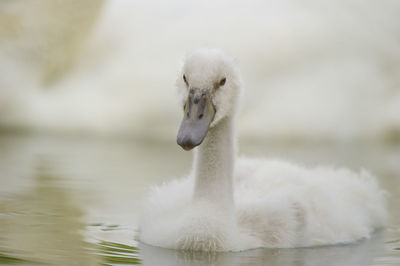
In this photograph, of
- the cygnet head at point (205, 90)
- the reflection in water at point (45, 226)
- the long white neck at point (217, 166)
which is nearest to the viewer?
the reflection in water at point (45, 226)

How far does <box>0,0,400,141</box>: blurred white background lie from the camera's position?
6.47m

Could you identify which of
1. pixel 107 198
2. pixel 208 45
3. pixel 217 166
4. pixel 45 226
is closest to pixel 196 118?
pixel 217 166

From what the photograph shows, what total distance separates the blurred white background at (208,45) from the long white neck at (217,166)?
2881 millimetres

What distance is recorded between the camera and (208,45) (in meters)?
6.41

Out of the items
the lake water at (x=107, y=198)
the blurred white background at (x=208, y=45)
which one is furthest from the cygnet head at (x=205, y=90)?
the blurred white background at (x=208, y=45)

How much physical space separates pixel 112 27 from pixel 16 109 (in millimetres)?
872

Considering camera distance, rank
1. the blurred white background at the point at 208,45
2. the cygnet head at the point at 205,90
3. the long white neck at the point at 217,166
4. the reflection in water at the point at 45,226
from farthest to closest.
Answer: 1. the blurred white background at the point at 208,45
2. the long white neck at the point at 217,166
3. the cygnet head at the point at 205,90
4. the reflection in water at the point at 45,226

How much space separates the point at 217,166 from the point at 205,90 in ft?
0.91

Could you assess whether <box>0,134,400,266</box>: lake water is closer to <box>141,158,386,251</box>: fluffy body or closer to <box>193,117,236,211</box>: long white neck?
<box>141,158,386,251</box>: fluffy body

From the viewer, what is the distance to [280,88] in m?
Result: 6.54

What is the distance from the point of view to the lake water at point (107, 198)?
3.17 metres

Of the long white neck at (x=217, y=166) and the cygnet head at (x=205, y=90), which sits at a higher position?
the cygnet head at (x=205, y=90)

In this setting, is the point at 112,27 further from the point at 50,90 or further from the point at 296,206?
the point at 296,206

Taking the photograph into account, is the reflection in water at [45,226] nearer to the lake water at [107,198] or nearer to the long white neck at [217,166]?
the lake water at [107,198]
